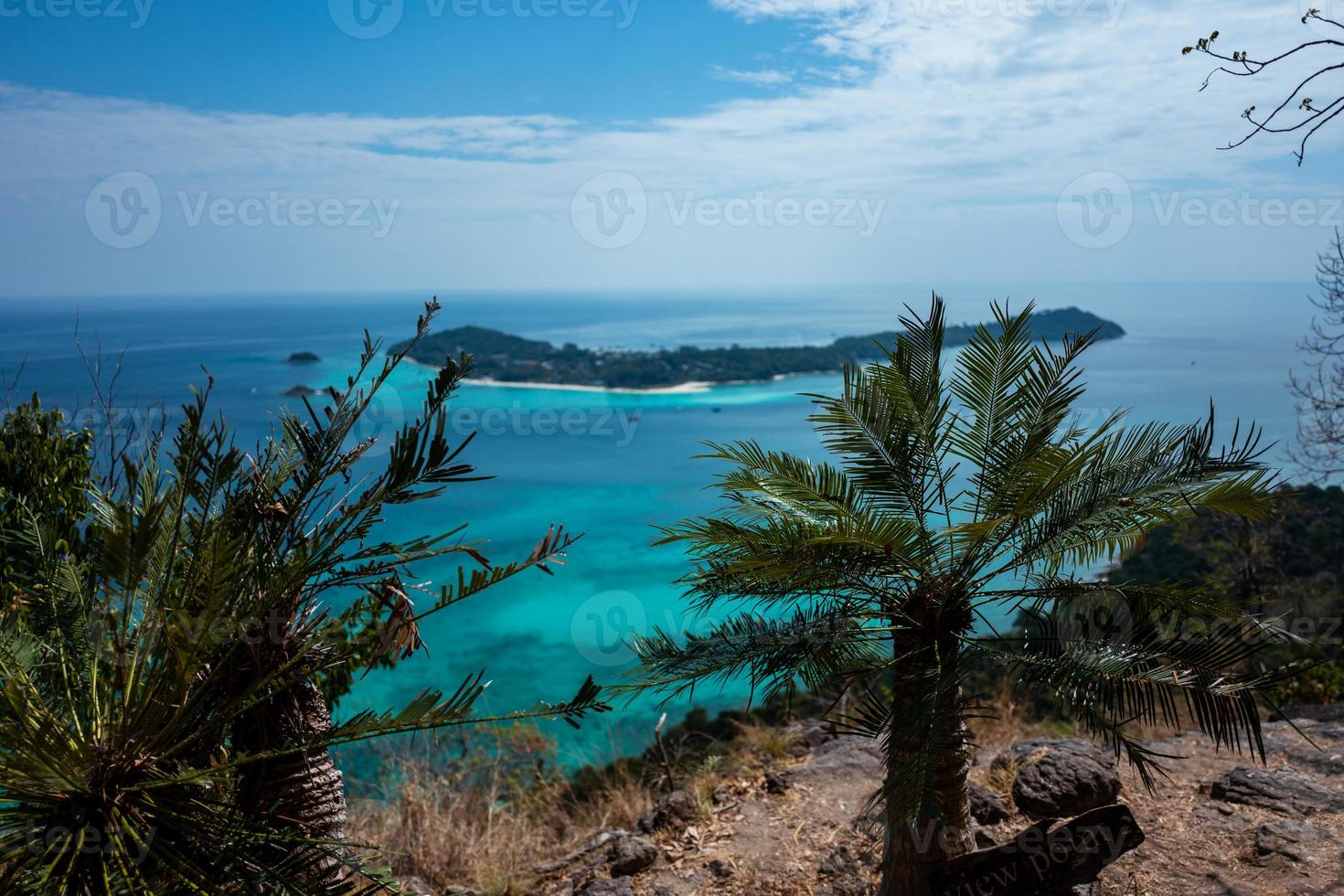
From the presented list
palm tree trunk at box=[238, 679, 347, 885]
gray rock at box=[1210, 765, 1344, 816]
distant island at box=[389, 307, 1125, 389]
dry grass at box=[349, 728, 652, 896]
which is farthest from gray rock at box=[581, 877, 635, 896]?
distant island at box=[389, 307, 1125, 389]

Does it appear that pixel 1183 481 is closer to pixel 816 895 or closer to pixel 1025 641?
pixel 1025 641

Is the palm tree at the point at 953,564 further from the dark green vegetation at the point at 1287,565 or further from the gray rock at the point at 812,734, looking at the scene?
the dark green vegetation at the point at 1287,565

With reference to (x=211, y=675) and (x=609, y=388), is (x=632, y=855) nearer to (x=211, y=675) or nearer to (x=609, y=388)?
(x=211, y=675)

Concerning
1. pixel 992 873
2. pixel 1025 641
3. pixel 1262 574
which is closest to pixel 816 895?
pixel 992 873

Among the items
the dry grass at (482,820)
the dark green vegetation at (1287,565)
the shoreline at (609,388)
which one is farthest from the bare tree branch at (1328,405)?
the shoreline at (609,388)

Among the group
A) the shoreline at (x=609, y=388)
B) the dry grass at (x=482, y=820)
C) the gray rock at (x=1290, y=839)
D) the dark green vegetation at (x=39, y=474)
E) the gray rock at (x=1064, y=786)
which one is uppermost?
the dark green vegetation at (x=39, y=474)

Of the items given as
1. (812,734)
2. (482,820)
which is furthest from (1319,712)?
(482,820)
